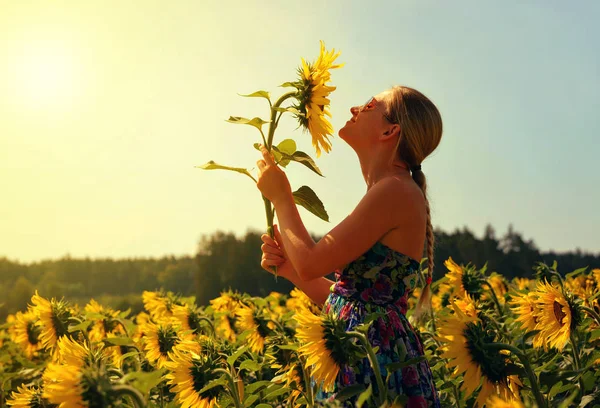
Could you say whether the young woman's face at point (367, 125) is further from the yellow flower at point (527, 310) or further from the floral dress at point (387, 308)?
the yellow flower at point (527, 310)

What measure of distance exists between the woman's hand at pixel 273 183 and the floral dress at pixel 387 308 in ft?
1.29

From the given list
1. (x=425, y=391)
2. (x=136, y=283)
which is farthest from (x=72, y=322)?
(x=136, y=283)

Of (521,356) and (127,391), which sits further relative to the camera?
(521,356)

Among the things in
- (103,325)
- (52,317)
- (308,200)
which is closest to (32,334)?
(103,325)

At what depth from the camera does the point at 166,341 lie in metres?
3.53

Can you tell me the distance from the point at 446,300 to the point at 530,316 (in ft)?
7.51

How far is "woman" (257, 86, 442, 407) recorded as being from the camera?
2.45 meters

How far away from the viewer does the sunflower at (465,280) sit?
4.59 metres

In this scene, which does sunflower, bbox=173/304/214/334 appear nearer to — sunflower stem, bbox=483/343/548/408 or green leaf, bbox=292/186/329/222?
green leaf, bbox=292/186/329/222

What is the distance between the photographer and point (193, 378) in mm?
2512

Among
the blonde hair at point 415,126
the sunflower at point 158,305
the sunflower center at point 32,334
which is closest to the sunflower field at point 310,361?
the sunflower at point 158,305

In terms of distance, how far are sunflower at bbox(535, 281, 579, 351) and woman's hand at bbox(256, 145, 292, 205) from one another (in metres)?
1.49

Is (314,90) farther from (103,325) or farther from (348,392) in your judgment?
(103,325)

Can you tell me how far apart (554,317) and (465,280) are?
1.45m
